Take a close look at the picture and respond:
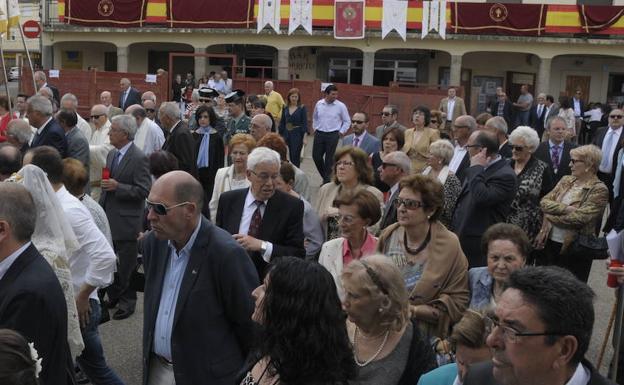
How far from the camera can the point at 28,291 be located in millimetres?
3186

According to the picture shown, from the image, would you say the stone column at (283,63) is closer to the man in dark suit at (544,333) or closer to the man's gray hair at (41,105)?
the man's gray hair at (41,105)

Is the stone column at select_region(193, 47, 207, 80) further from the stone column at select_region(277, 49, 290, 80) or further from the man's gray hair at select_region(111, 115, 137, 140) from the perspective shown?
the man's gray hair at select_region(111, 115, 137, 140)

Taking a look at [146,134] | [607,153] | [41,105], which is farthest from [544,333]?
[607,153]

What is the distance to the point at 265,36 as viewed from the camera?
3008 cm

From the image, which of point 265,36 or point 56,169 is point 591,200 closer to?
point 56,169

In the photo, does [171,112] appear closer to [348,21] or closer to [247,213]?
[247,213]

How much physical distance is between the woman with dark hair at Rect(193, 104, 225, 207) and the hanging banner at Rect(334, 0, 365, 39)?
19.4m

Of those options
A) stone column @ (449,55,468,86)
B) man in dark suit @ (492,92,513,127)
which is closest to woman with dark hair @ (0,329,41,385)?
man in dark suit @ (492,92,513,127)

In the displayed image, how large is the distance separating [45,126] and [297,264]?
6020 millimetres

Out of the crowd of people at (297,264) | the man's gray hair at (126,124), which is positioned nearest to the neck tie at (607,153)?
the crowd of people at (297,264)

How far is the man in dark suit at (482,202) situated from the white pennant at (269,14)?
22.4 metres

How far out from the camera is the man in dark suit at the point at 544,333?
7.59 ft

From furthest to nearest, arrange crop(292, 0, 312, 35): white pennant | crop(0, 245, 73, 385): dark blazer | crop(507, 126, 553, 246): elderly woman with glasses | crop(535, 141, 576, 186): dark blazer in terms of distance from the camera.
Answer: crop(292, 0, 312, 35): white pennant → crop(535, 141, 576, 186): dark blazer → crop(507, 126, 553, 246): elderly woman with glasses → crop(0, 245, 73, 385): dark blazer

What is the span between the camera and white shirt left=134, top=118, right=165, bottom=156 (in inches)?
372
